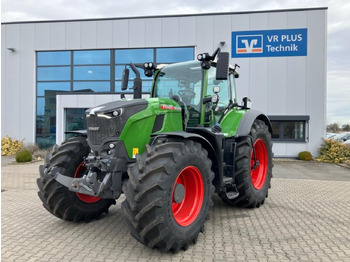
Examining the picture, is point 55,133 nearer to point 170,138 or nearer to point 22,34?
point 22,34

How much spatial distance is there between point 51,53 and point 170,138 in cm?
1516

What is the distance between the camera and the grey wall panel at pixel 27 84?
54.2ft

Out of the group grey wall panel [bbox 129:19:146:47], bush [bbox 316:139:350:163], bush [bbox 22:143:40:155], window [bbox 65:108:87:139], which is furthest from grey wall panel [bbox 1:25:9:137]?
bush [bbox 316:139:350:163]

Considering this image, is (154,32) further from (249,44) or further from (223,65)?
(223,65)

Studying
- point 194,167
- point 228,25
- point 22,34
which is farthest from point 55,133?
point 194,167

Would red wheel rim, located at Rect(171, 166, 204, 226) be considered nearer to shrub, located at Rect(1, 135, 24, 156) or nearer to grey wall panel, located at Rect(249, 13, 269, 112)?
grey wall panel, located at Rect(249, 13, 269, 112)

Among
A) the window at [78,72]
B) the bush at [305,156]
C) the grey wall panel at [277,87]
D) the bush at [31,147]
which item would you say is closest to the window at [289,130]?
the grey wall panel at [277,87]

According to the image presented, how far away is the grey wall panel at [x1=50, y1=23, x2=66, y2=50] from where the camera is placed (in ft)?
53.5

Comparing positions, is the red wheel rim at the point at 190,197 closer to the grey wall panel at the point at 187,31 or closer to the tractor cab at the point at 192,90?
the tractor cab at the point at 192,90

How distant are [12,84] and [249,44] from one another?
12965 mm

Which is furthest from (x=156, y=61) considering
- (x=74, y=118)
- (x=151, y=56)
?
(x=74, y=118)

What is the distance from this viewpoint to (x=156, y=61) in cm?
1584

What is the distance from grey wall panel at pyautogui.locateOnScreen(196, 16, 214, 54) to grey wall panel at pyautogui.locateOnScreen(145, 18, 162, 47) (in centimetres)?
196

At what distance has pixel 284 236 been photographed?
4133mm
